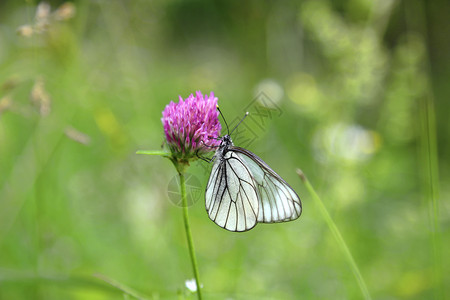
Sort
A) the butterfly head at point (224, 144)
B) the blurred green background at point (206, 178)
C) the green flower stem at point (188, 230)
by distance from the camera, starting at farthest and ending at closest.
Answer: the blurred green background at point (206, 178), the butterfly head at point (224, 144), the green flower stem at point (188, 230)

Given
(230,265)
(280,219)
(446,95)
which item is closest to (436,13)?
(446,95)

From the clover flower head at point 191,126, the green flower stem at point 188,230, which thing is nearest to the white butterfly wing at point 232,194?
the clover flower head at point 191,126

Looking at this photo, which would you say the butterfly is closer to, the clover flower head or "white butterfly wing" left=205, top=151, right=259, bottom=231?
"white butterfly wing" left=205, top=151, right=259, bottom=231

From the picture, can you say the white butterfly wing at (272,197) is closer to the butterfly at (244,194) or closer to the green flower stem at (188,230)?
the butterfly at (244,194)

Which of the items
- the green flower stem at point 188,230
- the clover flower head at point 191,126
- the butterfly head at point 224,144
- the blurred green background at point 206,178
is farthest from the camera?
the blurred green background at point 206,178

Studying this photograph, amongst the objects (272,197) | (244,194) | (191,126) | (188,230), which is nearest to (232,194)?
(244,194)

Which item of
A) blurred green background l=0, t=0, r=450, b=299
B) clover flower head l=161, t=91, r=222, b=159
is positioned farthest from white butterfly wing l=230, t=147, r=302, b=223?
blurred green background l=0, t=0, r=450, b=299

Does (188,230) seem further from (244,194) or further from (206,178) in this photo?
(206,178)
